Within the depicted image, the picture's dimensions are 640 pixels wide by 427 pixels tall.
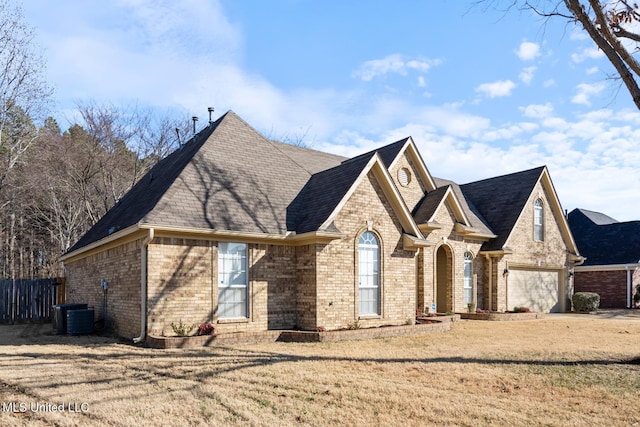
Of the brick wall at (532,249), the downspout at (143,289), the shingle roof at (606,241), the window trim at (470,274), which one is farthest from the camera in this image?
the shingle roof at (606,241)

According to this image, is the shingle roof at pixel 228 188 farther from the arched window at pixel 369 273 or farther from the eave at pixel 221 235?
the arched window at pixel 369 273

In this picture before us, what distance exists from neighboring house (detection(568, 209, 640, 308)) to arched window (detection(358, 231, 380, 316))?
21155 millimetres

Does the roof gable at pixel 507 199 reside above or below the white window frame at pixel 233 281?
above

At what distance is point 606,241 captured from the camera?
32.0 m

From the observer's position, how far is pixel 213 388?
7469 mm

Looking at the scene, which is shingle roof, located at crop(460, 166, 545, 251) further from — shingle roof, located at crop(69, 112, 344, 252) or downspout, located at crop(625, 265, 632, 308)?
shingle roof, located at crop(69, 112, 344, 252)

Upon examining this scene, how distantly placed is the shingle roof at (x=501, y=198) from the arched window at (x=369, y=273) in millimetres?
10341

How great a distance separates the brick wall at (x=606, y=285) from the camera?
29.5 meters

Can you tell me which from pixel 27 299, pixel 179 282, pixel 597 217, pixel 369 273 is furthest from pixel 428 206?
pixel 597 217

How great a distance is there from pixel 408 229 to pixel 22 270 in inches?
1239

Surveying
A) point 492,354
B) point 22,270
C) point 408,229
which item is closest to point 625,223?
point 408,229

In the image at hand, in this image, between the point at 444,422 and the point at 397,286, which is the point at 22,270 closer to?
the point at 397,286

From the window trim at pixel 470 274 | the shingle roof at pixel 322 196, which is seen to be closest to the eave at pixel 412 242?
the shingle roof at pixel 322 196

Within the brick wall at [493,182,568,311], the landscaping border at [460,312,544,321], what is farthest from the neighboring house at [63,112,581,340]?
the brick wall at [493,182,568,311]
